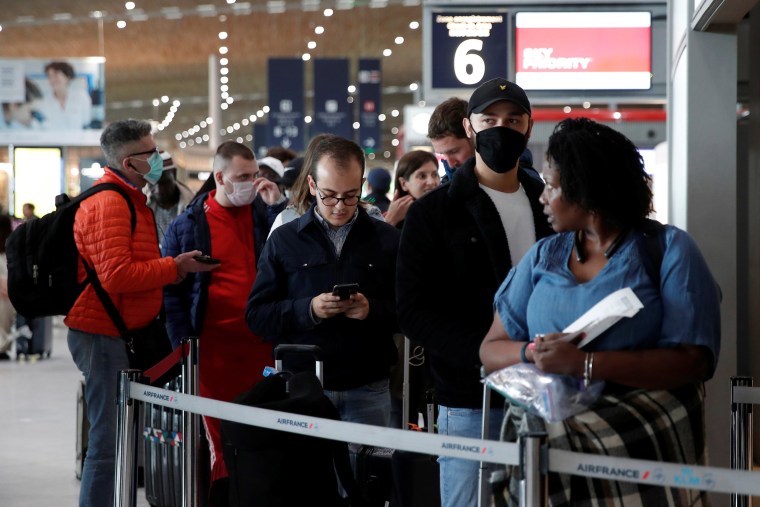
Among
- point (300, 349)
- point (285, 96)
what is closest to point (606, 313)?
point (300, 349)

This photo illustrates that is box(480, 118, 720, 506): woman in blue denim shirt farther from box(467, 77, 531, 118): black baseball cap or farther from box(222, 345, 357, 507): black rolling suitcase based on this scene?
box(222, 345, 357, 507): black rolling suitcase

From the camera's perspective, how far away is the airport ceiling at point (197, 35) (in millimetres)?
21703

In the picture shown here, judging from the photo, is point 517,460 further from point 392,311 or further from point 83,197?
point 83,197

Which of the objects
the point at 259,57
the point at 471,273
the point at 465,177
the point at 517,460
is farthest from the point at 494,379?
the point at 259,57

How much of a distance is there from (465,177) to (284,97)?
22622mm

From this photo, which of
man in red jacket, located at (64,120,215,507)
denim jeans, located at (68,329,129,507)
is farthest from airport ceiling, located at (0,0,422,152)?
denim jeans, located at (68,329,129,507)

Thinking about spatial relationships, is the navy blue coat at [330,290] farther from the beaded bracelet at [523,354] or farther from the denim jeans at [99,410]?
the beaded bracelet at [523,354]

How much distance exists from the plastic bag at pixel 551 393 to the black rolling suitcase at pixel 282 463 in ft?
3.11

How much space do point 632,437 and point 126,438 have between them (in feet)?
6.16

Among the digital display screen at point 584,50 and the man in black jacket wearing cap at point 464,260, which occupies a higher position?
the digital display screen at point 584,50

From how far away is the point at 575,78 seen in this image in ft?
23.9

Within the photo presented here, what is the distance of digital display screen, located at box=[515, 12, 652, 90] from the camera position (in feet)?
23.9

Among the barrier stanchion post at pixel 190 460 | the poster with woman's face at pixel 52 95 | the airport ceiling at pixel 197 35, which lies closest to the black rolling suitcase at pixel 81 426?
the barrier stanchion post at pixel 190 460

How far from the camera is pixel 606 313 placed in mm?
2264
